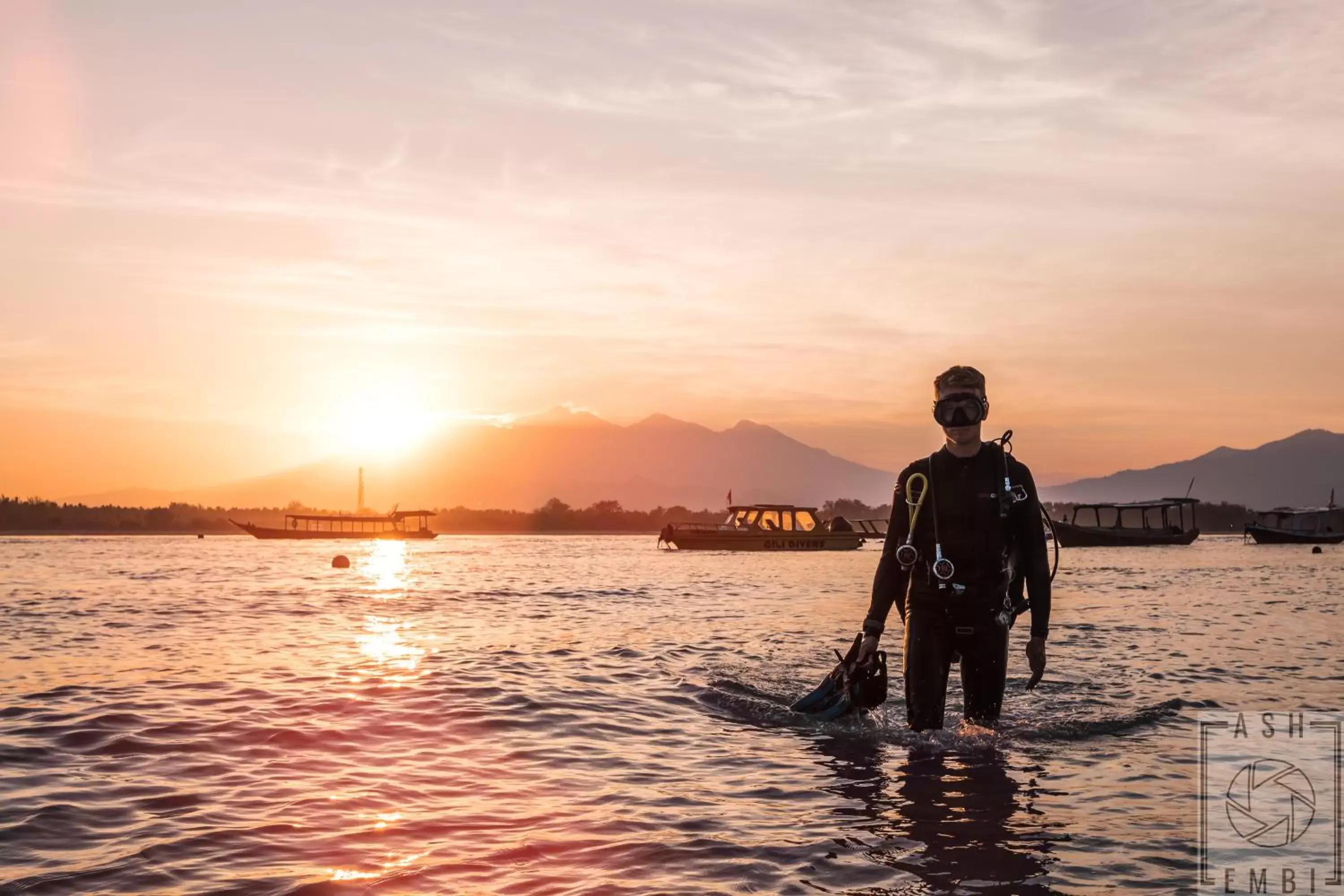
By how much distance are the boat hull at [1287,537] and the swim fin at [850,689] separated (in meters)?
87.9

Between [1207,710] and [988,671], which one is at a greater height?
[988,671]

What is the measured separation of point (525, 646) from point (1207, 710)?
9481 mm

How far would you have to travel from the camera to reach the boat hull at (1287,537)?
83938 millimetres

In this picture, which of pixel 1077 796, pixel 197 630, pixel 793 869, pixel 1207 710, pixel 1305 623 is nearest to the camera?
pixel 793 869

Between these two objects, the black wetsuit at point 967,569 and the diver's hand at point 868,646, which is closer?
the black wetsuit at point 967,569

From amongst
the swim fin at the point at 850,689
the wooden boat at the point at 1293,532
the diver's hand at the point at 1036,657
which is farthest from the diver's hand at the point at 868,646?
the wooden boat at the point at 1293,532

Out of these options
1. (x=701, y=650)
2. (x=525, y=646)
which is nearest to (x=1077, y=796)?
(x=701, y=650)

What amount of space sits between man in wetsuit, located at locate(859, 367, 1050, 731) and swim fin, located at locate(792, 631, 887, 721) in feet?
2.30

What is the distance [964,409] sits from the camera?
23.8 feet

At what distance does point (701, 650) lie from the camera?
51.5 feet

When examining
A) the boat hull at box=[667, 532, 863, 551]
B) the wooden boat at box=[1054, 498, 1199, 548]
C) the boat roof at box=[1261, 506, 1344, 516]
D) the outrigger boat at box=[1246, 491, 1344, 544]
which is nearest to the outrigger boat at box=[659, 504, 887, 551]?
the boat hull at box=[667, 532, 863, 551]

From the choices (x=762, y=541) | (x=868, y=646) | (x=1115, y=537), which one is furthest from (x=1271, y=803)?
(x=1115, y=537)

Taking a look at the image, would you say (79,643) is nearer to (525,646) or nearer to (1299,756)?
(525,646)

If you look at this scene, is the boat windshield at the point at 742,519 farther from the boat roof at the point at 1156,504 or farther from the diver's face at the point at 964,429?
the diver's face at the point at 964,429
